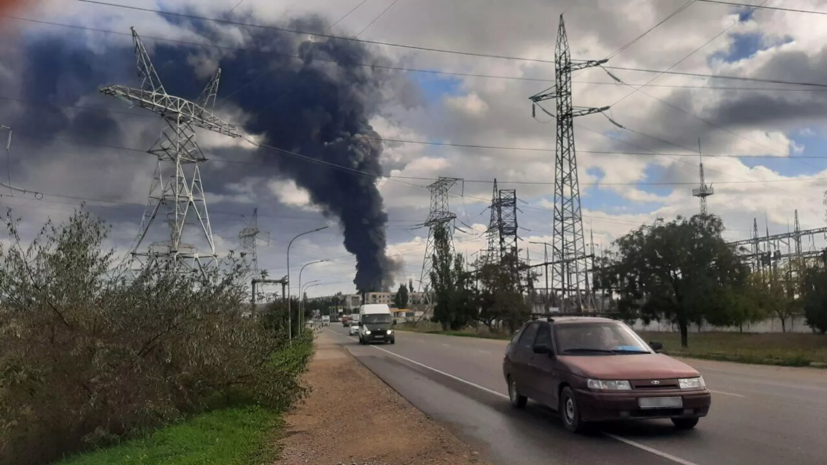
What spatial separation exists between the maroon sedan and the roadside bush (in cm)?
637

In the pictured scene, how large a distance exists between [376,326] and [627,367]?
3476 centimetres

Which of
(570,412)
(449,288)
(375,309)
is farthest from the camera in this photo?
(449,288)

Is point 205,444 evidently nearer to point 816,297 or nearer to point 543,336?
point 543,336

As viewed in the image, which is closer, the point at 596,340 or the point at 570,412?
the point at 570,412

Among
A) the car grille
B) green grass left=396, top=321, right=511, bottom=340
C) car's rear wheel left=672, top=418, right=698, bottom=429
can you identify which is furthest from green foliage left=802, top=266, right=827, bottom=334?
the car grille

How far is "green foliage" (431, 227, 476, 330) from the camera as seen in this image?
70.1m

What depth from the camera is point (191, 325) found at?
12.4 metres

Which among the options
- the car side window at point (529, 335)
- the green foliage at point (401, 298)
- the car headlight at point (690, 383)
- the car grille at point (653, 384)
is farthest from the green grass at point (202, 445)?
the green foliage at point (401, 298)

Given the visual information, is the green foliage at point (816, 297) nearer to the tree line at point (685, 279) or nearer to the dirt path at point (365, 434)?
the tree line at point (685, 279)

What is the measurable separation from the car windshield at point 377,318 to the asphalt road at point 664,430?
27.0 metres

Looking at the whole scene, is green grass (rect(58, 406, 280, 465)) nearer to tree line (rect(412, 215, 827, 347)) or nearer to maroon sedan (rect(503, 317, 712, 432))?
maroon sedan (rect(503, 317, 712, 432))

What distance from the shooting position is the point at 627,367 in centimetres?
868

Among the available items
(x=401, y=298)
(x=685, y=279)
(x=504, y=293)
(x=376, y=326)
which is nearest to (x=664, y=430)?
(x=685, y=279)

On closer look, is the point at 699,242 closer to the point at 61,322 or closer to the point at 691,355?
the point at 691,355
